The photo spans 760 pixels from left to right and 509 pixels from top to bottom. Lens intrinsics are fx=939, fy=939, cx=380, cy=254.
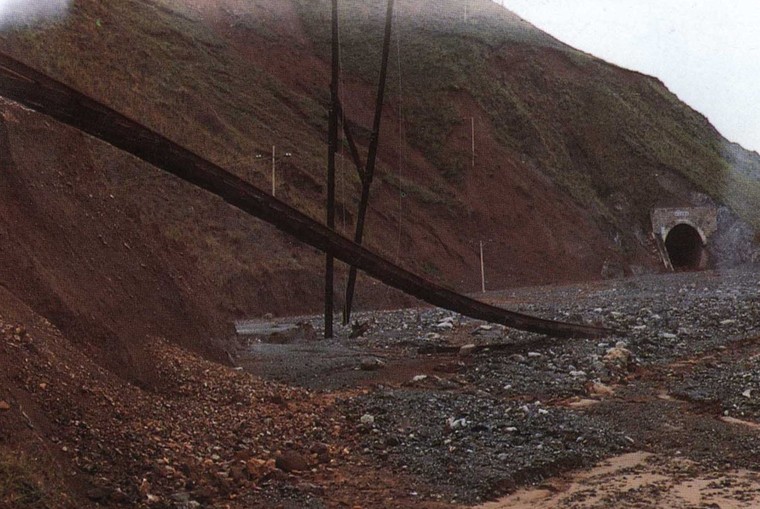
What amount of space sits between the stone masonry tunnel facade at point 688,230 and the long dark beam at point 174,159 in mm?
34188

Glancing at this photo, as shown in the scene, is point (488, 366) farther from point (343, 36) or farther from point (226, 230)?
point (343, 36)

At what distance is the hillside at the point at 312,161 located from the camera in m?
8.47

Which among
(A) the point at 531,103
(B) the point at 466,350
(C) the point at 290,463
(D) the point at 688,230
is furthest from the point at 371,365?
(D) the point at 688,230

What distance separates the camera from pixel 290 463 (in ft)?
20.5

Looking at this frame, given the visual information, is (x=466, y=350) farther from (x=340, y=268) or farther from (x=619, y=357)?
(x=340, y=268)

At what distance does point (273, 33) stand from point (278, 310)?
75.4 feet

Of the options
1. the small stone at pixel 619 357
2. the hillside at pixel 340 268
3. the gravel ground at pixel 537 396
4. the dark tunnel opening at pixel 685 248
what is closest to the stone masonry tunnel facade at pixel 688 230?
the dark tunnel opening at pixel 685 248

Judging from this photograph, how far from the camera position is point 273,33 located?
43125mm

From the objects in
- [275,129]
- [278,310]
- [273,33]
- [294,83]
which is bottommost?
[278,310]

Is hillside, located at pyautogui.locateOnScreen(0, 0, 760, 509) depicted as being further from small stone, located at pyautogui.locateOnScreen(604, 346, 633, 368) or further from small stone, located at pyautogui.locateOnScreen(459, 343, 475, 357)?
small stone, located at pyautogui.locateOnScreen(459, 343, 475, 357)

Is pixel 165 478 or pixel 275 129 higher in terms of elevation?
pixel 275 129

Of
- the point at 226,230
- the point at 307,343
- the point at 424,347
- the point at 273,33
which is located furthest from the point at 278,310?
the point at 273,33

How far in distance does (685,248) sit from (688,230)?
979 mm

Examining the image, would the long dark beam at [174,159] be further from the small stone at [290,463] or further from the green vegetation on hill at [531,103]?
the green vegetation on hill at [531,103]
